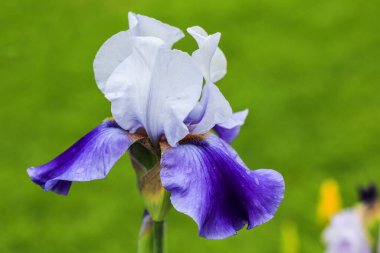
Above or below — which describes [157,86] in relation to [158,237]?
above

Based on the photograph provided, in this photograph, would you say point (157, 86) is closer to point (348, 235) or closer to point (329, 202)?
point (348, 235)

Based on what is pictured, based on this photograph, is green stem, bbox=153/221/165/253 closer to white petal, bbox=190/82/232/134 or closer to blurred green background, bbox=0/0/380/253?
white petal, bbox=190/82/232/134

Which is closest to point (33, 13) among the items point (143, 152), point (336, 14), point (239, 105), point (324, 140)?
point (239, 105)

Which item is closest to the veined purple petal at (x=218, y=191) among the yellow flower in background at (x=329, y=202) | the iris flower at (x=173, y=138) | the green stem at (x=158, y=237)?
the iris flower at (x=173, y=138)

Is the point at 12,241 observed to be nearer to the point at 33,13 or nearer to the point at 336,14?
the point at 33,13

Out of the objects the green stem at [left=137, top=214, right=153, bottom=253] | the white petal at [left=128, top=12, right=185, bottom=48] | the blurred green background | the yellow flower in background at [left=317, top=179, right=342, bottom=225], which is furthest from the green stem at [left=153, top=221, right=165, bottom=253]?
the blurred green background

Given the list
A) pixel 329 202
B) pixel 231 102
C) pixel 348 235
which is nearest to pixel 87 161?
pixel 348 235
